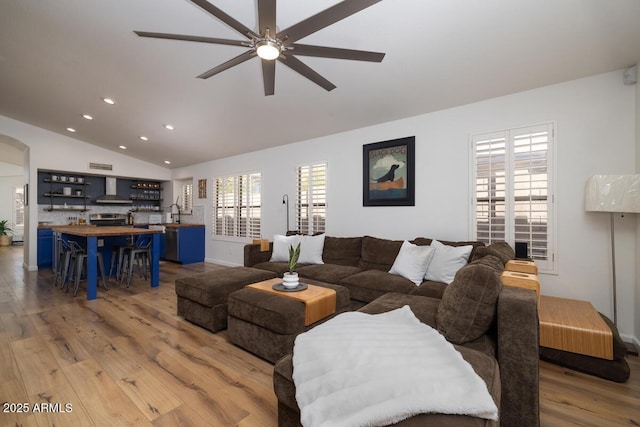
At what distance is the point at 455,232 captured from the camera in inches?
134

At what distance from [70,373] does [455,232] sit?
3.97 m

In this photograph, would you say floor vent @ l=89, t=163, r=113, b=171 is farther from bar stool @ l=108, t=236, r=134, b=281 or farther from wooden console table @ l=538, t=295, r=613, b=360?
wooden console table @ l=538, t=295, r=613, b=360

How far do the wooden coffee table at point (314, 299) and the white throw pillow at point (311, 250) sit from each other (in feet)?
4.41

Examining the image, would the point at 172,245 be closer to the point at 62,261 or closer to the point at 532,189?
A: the point at 62,261

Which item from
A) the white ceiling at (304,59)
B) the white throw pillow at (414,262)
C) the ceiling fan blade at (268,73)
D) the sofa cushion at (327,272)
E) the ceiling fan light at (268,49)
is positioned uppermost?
the white ceiling at (304,59)

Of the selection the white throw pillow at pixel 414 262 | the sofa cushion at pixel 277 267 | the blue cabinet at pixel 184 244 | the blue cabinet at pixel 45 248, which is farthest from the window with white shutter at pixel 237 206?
the blue cabinet at pixel 45 248

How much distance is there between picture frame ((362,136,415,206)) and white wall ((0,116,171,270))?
22.8 ft

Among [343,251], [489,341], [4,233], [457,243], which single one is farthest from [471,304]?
[4,233]

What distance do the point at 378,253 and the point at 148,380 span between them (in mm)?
2731

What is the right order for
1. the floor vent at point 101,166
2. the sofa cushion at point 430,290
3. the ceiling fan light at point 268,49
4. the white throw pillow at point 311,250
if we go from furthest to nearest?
1. the floor vent at point 101,166
2. the white throw pillow at point 311,250
3. the sofa cushion at point 430,290
4. the ceiling fan light at point 268,49

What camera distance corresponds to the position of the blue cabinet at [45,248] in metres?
5.90

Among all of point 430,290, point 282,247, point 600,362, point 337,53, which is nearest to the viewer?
point 337,53

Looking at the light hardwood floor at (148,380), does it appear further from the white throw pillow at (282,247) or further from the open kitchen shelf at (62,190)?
the open kitchen shelf at (62,190)

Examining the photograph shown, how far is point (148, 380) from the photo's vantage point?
196cm
